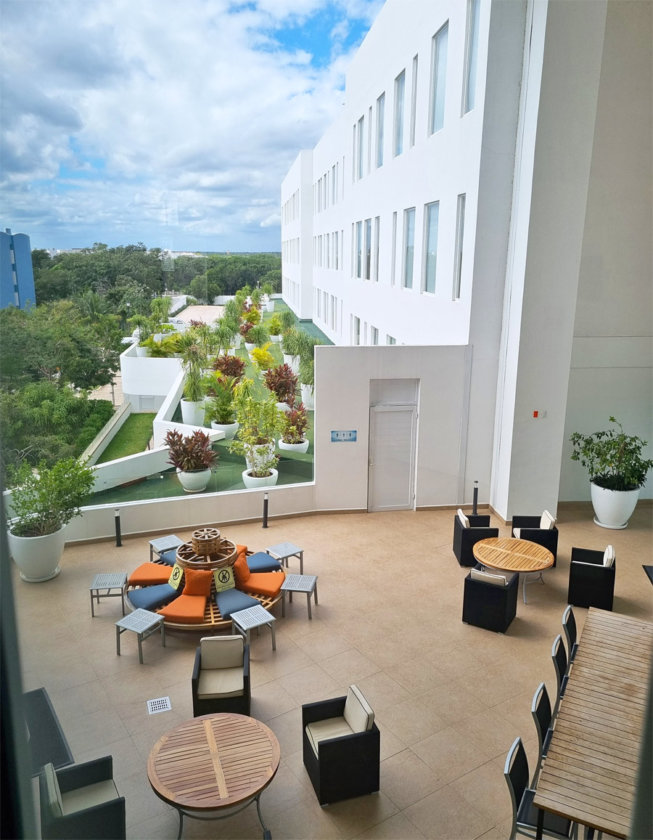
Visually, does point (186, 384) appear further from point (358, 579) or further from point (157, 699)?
point (157, 699)

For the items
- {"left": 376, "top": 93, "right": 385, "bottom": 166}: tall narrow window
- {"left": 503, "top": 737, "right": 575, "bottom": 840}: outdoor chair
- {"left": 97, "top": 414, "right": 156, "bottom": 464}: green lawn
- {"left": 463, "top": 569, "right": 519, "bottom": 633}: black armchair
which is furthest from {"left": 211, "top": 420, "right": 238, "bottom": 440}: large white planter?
{"left": 376, "top": 93, "right": 385, "bottom": 166}: tall narrow window

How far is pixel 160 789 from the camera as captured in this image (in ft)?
16.3

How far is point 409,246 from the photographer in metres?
14.8

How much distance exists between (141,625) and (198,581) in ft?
3.29

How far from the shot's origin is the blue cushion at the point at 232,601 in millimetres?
8055

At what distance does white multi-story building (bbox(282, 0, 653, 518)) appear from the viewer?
33.5 ft

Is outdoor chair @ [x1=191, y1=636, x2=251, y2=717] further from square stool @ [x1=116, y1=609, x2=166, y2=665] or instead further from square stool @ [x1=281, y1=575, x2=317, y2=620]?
square stool @ [x1=281, y1=575, x2=317, y2=620]

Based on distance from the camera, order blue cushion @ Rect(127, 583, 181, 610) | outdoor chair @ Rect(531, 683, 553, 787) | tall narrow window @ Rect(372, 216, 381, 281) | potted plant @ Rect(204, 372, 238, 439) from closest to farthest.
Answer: outdoor chair @ Rect(531, 683, 553, 787) → blue cushion @ Rect(127, 583, 181, 610) → potted plant @ Rect(204, 372, 238, 439) → tall narrow window @ Rect(372, 216, 381, 281)

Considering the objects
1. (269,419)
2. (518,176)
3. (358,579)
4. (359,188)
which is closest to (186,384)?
(269,419)

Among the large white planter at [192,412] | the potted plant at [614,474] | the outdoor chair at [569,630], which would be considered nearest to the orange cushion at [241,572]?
the outdoor chair at [569,630]

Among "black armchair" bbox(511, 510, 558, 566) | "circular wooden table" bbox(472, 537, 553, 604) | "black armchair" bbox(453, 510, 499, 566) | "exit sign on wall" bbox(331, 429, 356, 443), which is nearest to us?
"circular wooden table" bbox(472, 537, 553, 604)

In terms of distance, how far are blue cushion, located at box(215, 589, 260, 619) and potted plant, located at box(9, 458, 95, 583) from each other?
9.10ft

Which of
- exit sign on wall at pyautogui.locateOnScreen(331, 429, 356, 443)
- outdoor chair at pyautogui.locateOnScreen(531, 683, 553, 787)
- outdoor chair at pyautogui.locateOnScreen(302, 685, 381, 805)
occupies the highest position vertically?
exit sign on wall at pyautogui.locateOnScreen(331, 429, 356, 443)

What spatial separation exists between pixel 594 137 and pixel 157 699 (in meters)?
10.9
